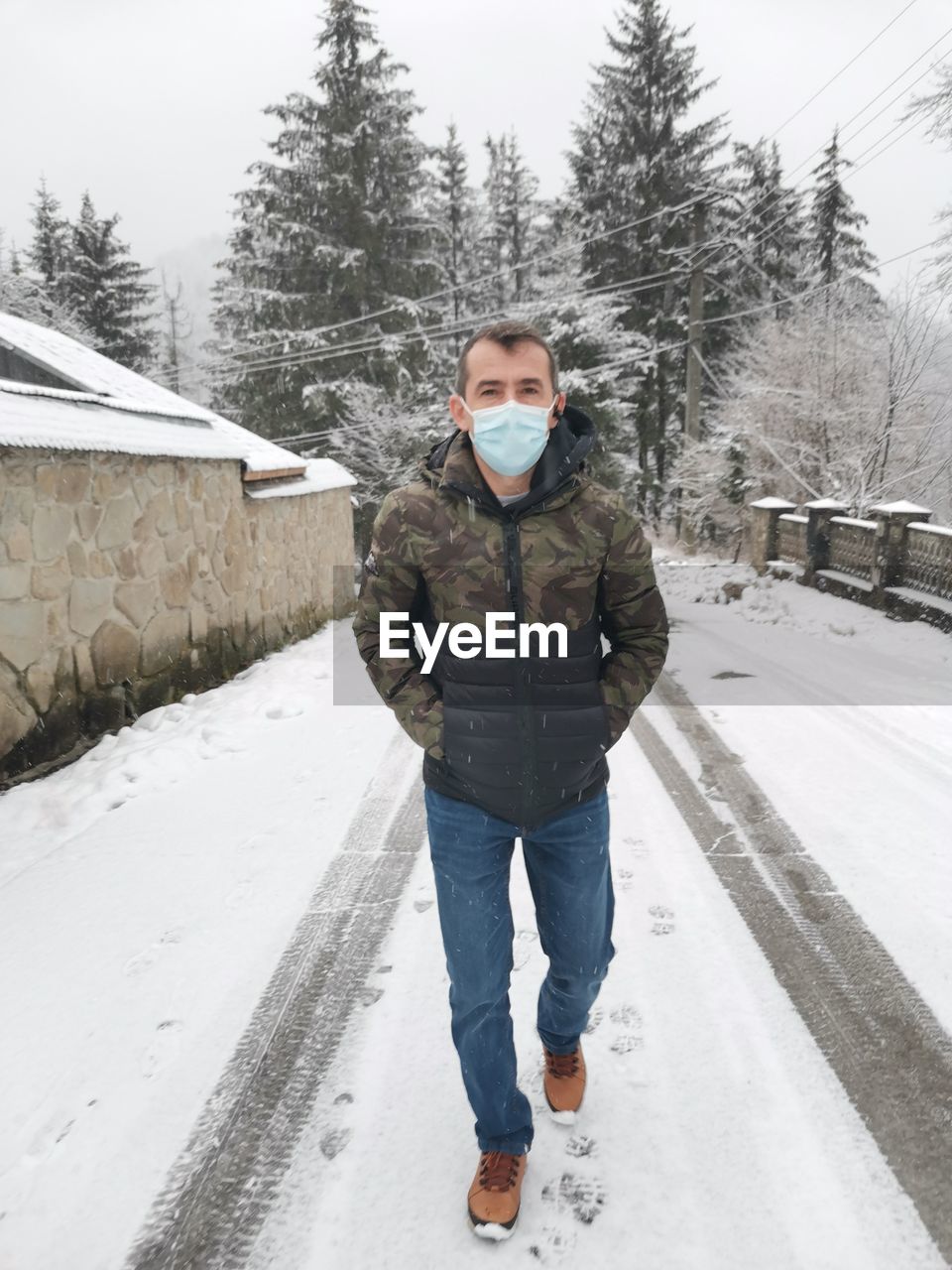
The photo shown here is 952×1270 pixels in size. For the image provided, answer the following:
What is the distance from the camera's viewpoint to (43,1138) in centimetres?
203

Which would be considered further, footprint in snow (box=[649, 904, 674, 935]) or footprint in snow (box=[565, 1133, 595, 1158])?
footprint in snow (box=[649, 904, 674, 935])

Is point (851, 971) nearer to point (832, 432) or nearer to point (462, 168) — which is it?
point (832, 432)

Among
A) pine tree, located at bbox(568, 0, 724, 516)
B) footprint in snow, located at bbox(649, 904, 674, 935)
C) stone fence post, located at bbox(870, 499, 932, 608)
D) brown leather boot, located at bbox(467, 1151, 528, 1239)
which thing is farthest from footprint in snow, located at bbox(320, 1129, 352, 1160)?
pine tree, located at bbox(568, 0, 724, 516)

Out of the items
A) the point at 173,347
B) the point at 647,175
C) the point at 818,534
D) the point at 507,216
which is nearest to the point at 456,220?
the point at 507,216

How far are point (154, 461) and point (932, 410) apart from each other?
1633 centimetres

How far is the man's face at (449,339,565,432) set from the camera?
171 centimetres

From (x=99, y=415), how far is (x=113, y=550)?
1.08m

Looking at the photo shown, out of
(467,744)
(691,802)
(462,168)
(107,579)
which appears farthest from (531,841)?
(462,168)

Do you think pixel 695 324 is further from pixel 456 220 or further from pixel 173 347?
pixel 173 347

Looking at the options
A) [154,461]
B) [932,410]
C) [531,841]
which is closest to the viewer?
[531,841]

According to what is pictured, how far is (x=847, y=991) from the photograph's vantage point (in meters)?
2.54

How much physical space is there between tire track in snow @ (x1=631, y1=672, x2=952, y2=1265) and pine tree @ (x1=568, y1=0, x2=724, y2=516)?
21382 mm

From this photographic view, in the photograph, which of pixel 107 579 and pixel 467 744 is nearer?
pixel 467 744

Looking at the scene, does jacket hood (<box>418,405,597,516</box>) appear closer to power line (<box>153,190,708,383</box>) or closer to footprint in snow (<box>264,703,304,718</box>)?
footprint in snow (<box>264,703,304,718</box>)
